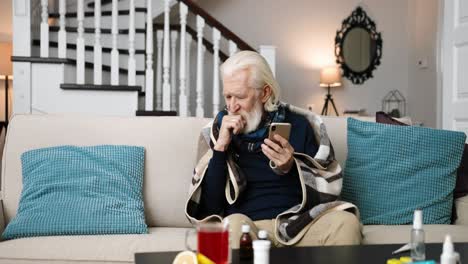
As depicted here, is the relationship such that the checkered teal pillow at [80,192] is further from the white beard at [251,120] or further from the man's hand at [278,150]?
the man's hand at [278,150]

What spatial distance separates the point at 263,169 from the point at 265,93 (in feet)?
1.06

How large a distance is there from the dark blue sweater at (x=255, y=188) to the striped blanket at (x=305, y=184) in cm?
3

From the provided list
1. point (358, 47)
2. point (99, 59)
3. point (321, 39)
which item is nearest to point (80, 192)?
point (99, 59)

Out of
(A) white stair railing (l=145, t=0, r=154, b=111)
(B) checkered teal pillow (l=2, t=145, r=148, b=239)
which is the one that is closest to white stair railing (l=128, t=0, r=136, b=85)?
(A) white stair railing (l=145, t=0, r=154, b=111)

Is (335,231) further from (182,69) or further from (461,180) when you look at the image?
(182,69)

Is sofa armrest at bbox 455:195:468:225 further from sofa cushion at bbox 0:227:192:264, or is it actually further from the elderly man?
sofa cushion at bbox 0:227:192:264

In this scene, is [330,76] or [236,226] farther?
[330,76]

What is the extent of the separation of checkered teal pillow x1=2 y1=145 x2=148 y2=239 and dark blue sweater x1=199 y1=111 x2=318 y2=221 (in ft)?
0.96

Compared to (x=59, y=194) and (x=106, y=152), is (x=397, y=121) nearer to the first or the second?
(x=106, y=152)

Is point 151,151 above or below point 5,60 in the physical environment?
below

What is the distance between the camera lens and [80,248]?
6.34ft

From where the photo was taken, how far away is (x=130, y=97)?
443 cm

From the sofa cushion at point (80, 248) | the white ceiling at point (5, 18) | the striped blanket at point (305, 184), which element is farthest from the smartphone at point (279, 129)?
the white ceiling at point (5, 18)

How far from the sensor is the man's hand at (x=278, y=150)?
80.0 inches
